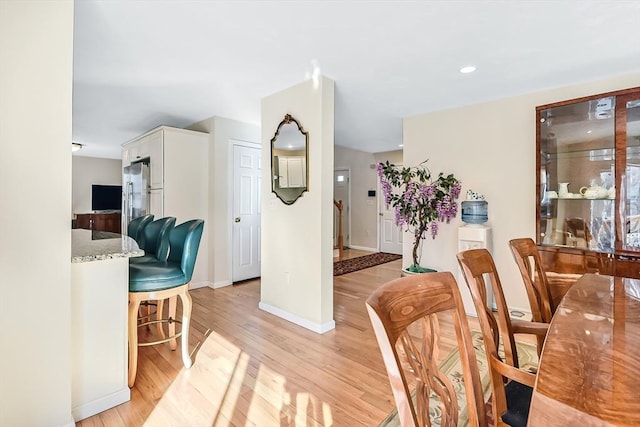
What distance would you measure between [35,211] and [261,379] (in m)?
1.57

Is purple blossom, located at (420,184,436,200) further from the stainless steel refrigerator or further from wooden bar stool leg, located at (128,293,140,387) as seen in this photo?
the stainless steel refrigerator

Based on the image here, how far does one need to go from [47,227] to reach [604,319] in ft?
Answer: 7.74

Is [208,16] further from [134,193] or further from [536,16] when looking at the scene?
[134,193]

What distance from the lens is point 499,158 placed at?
321 centimetres

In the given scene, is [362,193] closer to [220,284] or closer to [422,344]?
[220,284]

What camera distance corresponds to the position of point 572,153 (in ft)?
9.02

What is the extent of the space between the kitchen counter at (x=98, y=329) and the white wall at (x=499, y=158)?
306 centimetres

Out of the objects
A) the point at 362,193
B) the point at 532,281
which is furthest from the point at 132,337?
the point at 362,193

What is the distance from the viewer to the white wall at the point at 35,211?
4.34ft

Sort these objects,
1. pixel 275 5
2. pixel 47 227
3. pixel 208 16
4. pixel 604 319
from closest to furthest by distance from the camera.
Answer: pixel 604 319 → pixel 47 227 → pixel 275 5 → pixel 208 16

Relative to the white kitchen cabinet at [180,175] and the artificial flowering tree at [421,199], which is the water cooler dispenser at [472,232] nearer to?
the artificial flowering tree at [421,199]

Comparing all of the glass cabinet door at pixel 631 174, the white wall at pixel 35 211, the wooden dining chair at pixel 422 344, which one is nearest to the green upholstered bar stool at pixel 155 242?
the white wall at pixel 35 211

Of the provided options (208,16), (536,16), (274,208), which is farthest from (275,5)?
(274,208)

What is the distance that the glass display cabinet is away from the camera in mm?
2414
